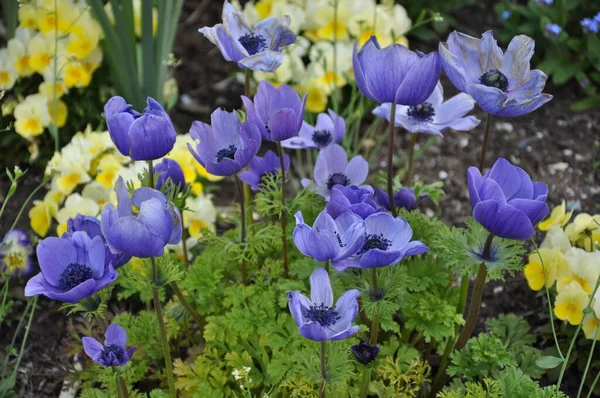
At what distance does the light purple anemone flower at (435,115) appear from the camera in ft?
6.04

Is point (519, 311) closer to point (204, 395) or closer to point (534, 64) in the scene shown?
point (204, 395)

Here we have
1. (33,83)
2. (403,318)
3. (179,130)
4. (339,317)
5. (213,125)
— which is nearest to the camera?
(339,317)

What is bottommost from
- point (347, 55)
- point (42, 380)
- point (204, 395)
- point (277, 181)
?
point (42, 380)

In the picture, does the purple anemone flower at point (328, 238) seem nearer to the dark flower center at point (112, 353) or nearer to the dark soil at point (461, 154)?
the dark flower center at point (112, 353)

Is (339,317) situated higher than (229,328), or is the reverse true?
(339,317)

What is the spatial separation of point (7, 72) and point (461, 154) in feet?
5.71

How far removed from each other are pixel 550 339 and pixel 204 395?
1.04 meters

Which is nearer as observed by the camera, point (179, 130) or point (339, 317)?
point (339, 317)

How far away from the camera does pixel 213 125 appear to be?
164cm

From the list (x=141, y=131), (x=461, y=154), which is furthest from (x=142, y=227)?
(x=461, y=154)

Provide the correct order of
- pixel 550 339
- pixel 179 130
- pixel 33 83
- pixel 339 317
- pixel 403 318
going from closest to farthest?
pixel 339 317, pixel 403 318, pixel 550 339, pixel 33 83, pixel 179 130

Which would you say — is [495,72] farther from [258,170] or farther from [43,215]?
[43,215]

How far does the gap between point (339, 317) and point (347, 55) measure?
5.99 ft

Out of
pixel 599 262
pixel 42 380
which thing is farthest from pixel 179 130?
pixel 599 262
